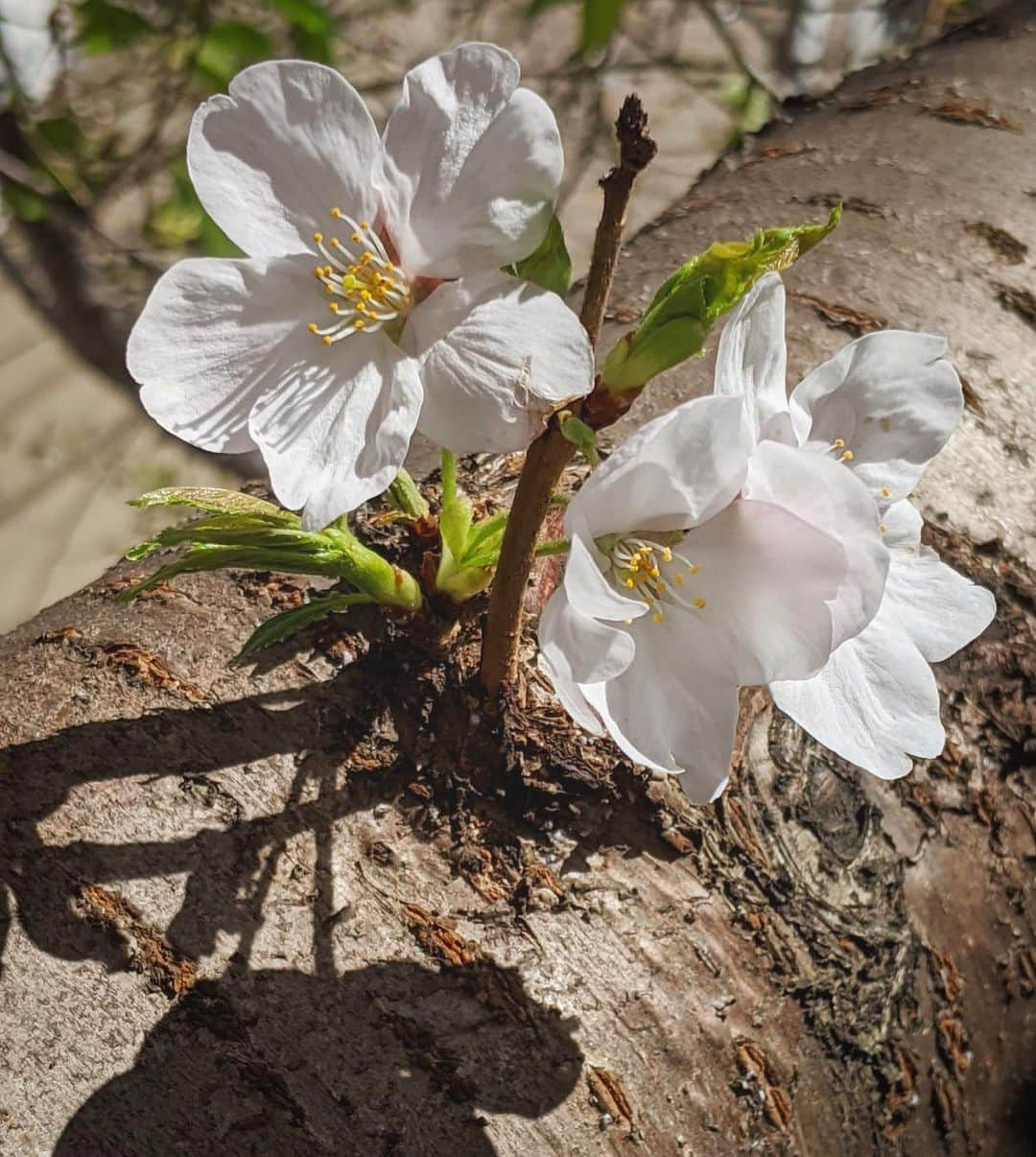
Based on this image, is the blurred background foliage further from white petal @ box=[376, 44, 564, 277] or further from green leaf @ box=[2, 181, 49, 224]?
white petal @ box=[376, 44, 564, 277]

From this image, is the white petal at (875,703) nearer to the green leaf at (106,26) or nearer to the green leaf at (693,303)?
the green leaf at (693,303)

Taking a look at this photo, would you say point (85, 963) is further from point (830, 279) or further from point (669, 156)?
point (669, 156)

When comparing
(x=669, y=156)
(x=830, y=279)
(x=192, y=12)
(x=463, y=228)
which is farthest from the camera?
(x=669, y=156)

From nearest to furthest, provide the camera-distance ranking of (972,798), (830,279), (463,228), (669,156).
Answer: (463,228), (972,798), (830,279), (669,156)

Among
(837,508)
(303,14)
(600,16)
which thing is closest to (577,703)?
(837,508)

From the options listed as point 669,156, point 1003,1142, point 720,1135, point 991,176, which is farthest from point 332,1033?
point 669,156

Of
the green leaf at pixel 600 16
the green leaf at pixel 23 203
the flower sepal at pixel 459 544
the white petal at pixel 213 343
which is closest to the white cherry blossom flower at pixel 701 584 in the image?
the flower sepal at pixel 459 544
